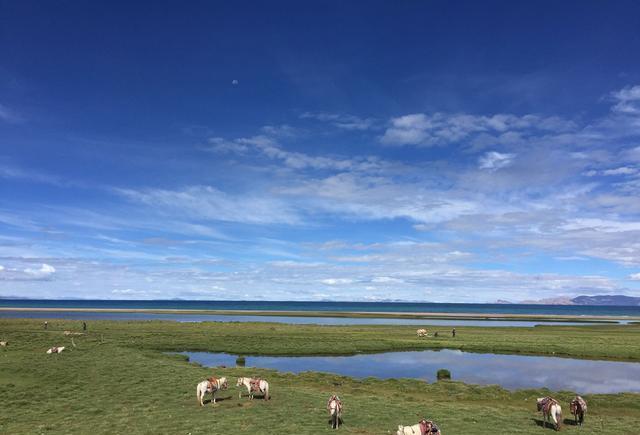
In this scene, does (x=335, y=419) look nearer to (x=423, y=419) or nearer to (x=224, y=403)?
(x=423, y=419)

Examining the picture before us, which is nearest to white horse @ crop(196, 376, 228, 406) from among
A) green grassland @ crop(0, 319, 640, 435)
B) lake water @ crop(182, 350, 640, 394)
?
green grassland @ crop(0, 319, 640, 435)

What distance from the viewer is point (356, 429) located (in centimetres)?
2219

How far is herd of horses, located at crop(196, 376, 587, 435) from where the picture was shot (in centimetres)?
1955

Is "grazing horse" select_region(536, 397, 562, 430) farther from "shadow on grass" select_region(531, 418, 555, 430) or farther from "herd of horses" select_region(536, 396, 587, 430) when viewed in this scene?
"shadow on grass" select_region(531, 418, 555, 430)

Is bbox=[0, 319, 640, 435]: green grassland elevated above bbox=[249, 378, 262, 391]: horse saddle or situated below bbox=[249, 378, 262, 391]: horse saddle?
below

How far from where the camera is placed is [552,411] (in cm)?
2298

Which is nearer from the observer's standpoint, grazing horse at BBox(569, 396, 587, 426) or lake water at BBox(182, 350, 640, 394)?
grazing horse at BBox(569, 396, 587, 426)

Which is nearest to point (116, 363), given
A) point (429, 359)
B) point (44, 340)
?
point (44, 340)

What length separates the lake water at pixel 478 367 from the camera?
1545 inches

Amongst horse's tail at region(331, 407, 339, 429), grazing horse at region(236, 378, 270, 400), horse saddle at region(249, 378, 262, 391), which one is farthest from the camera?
horse saddle at region(249, 378, 262, 391)

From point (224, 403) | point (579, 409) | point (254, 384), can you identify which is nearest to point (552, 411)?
point (579, 409)

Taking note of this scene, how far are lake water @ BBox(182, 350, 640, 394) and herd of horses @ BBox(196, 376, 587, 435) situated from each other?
12.3 m

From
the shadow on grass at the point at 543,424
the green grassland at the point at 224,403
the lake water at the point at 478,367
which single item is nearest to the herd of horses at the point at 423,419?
the shadow on grass at the point at 543,424

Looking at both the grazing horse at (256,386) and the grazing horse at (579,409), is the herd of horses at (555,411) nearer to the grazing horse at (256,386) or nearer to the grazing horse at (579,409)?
the grazing horse at (579,409)
